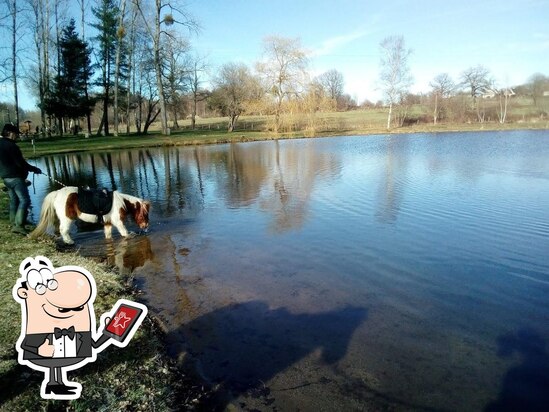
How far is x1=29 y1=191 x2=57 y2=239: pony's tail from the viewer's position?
8062 mm

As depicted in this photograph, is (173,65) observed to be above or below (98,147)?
above

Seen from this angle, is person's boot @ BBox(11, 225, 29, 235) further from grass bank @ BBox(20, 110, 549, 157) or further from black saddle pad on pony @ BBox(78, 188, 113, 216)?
grass bank @ BBox(20, 110, 549, 157)

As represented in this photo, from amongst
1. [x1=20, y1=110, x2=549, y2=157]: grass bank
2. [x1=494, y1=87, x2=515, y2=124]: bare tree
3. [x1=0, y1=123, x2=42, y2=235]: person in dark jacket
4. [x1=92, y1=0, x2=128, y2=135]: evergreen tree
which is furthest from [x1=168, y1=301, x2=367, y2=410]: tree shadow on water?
[x1=494, y1=87, x2=515, y2=124]: bare tree

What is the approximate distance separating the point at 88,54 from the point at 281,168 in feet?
117

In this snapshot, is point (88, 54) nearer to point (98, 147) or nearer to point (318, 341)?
point (98, 147)

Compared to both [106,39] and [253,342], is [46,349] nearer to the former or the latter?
[253,342]

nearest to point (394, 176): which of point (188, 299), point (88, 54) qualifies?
point (188, 299)

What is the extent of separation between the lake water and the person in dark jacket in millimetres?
1402

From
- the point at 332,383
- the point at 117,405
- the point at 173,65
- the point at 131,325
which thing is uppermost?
the point at 173,65

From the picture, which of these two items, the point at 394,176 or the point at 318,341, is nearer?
the point at 318,341

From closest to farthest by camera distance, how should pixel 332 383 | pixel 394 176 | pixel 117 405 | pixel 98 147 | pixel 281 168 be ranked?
pixel 117 405, pixel 332 383, pixel 394 176, pixel 281 168, pixel 98 147

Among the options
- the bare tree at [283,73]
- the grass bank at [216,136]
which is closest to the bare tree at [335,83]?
the grass bank at [216,136]

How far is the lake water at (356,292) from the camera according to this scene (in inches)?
152

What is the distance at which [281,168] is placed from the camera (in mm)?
20094
